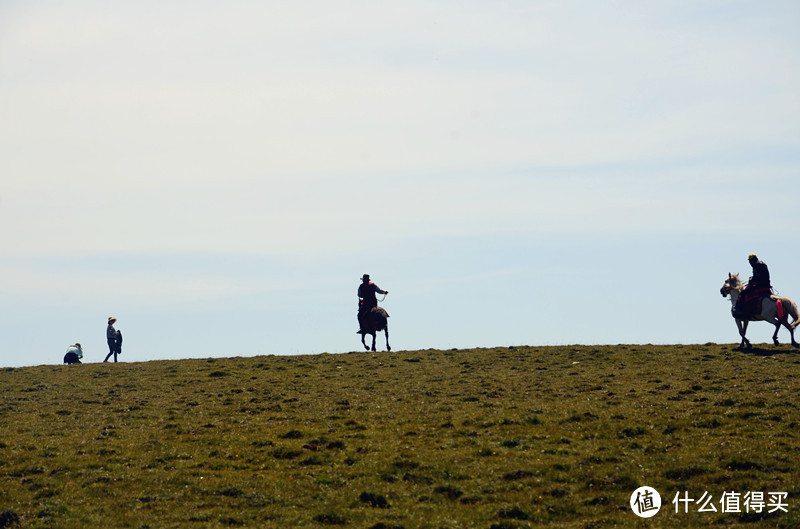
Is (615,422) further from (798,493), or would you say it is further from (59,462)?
(59,462)

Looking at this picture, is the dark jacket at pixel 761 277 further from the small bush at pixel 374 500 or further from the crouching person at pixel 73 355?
the crouching person at pixel 73 355

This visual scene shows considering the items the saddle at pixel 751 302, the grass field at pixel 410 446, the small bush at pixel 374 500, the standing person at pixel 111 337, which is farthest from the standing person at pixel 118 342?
the saddle at pixel 751 302

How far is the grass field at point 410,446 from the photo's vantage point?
20.2 metres

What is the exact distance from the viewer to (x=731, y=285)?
138 ft

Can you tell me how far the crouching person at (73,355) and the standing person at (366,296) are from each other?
18.6 m

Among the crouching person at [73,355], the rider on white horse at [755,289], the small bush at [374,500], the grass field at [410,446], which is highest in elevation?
the rider on white horse at [755,289]

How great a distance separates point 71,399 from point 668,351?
98.4 feet

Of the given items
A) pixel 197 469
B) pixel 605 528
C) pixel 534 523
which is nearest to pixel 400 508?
pixel 534 523

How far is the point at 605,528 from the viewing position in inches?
731

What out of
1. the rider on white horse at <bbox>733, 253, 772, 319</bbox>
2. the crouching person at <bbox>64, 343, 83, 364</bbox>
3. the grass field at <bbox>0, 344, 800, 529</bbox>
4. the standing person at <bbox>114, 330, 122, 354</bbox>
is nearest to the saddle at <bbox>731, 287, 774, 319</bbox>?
the rider on white horse at <bbox>733, 253, 772, 319</bbox>

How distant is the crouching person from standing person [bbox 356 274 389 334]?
18.6 meters

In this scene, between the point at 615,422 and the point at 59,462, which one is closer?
the point at 59,462

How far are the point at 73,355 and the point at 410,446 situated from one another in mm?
33595

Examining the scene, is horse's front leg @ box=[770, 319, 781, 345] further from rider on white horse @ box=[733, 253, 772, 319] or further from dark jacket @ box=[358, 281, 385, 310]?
dark jacket @ box=[358, 281, 385, 310]
